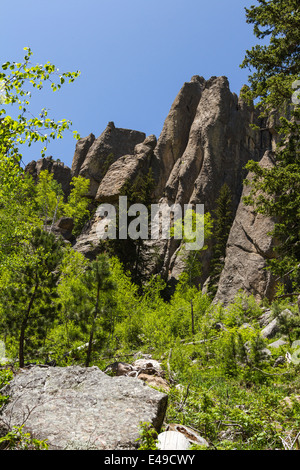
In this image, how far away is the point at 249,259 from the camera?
3119 centimetres

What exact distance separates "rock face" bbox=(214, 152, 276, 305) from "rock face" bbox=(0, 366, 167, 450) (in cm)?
2407

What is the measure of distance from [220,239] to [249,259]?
27.6 feet

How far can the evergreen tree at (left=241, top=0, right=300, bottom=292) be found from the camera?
508 inches

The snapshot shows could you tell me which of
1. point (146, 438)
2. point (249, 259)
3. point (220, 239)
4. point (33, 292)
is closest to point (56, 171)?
point (220, 239)

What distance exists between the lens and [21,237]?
44.1ft

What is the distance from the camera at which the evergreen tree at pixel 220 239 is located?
3588 centimetres

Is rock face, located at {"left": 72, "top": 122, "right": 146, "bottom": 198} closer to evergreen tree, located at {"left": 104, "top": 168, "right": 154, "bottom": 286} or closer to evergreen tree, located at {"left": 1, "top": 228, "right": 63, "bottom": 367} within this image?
evergreen tree, located at {"left": 104, "top": 168, "right": 154, "bottom": 286}

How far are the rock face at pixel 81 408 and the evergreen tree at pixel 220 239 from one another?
96.2ft

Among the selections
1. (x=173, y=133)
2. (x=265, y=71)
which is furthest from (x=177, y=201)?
(x=265, y=71)

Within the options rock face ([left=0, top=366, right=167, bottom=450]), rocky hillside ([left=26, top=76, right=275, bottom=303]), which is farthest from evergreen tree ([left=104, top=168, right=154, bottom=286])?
rock face ([left=0, top=366, right=167, bottom=450])

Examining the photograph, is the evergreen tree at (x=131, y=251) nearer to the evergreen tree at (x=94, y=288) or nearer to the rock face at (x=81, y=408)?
the evergreen tree at (x=94, y=288)

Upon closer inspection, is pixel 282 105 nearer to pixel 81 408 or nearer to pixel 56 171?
pixel 81 408

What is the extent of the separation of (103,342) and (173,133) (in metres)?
45.8
